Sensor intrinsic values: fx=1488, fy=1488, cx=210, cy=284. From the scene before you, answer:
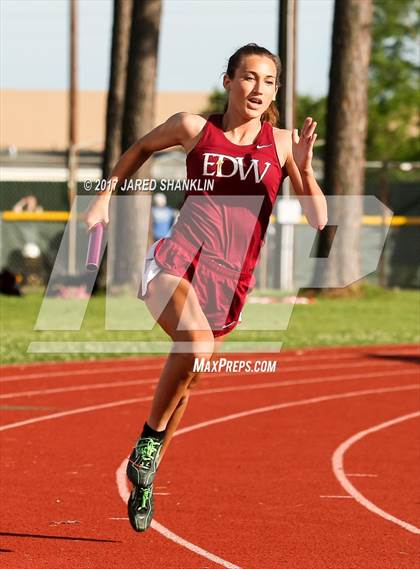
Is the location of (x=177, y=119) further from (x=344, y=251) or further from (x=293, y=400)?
(x=344, y=251)

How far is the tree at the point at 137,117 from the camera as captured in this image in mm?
28250

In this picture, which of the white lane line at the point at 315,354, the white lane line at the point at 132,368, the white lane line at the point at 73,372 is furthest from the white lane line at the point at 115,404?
the white lane line at the point at 315,354

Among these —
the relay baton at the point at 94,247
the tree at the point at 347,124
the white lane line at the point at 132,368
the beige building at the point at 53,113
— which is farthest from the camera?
the beige building at the point at 53,113

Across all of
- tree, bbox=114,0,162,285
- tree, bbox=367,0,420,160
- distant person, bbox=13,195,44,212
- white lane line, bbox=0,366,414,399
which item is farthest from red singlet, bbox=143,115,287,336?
tree, bbox=367,0,420,160

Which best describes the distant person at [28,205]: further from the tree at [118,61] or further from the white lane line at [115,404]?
the white lane line at [115,404]

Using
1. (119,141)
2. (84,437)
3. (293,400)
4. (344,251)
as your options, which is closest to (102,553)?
(84,437)

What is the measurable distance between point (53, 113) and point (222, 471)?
120873 mm

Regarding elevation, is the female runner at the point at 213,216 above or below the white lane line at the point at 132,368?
above

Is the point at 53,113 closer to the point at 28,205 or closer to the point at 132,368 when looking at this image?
the point at 28,205

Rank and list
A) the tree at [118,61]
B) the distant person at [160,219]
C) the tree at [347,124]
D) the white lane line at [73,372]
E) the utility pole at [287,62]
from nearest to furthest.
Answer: the white lane line at [73,372] < the utility pole at [287,62] < the tree at [347,124] < the distant person at [160,219] < the tree at [118,61]

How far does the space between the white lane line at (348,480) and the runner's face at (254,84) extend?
2.64m

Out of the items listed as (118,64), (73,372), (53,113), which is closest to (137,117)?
(118,64)

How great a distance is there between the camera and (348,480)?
9852mm

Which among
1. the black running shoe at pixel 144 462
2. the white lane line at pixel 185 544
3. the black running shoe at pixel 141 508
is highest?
the black running shoe at pixel 144 462
